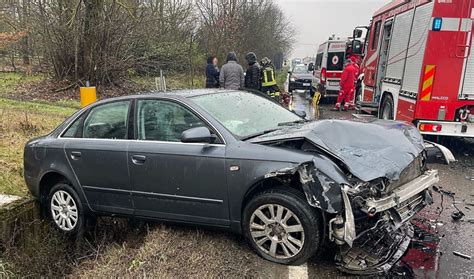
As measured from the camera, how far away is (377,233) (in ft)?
12.5

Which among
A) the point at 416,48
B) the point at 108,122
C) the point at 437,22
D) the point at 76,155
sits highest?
the point at 437,22

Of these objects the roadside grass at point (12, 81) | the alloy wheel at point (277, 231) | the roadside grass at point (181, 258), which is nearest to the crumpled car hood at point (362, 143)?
the alloy wheel at point (277, 231)

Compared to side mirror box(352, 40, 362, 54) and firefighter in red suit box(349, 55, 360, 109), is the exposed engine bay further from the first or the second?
firefighter in red suit box(349, 55, 360, 109)

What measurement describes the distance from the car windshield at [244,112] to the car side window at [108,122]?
85 centimetres

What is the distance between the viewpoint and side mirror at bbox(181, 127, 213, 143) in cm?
380

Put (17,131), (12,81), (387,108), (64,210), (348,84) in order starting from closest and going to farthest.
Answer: (64,210)
(17,131)
(387,108)
(348,84)
(12,81)

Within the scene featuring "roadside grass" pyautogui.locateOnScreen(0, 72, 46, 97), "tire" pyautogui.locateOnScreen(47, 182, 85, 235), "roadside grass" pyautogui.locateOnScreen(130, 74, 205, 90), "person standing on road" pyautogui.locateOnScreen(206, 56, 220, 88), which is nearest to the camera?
A: "tire" pyautogui.locateOnScreen(47, 182, 85, 235)

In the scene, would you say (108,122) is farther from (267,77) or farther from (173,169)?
(267,77)

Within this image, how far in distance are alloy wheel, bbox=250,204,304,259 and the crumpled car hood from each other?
2.07 feet

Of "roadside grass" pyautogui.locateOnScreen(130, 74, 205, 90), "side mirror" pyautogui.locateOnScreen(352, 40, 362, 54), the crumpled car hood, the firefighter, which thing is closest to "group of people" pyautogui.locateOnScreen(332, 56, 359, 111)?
"side mirror" pyautogui.locateOnScreen(352, 40, 362, 54)

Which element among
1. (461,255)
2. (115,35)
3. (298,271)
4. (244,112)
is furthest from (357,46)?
(298,271)

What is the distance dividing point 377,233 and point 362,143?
827 mm

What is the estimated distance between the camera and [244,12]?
26656mm

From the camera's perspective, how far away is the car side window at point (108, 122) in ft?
14.9
